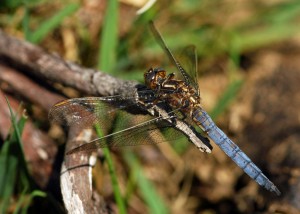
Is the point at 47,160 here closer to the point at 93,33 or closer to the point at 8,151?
the point at 8,151

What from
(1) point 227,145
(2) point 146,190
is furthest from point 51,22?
(1) point 227,145

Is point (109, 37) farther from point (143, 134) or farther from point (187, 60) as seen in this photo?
point (143, 134)

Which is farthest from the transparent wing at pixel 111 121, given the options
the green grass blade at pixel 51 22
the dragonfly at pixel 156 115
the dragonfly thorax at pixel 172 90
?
the green grass blade at pixel 51 22

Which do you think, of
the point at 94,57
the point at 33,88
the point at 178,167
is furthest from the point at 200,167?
Result: the point at 33,88

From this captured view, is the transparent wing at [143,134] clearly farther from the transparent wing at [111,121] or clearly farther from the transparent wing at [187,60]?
the transparent wing at [187,60]

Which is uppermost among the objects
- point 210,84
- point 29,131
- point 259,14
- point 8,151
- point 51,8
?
point 51,8

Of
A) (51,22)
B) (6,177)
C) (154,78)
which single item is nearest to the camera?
(6,177)
